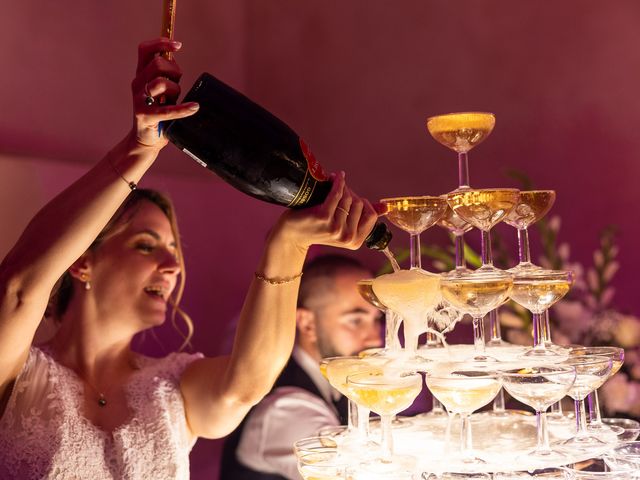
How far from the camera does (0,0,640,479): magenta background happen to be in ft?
7.91

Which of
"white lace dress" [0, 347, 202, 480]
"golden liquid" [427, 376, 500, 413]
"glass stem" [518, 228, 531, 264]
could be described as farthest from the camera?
"white lace dress" [0, 347, 202, 480]

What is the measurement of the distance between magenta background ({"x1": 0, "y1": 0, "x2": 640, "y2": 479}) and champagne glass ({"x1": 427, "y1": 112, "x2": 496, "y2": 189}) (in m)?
1.37

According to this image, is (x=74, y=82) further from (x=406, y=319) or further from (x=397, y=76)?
(x=406, y=319)

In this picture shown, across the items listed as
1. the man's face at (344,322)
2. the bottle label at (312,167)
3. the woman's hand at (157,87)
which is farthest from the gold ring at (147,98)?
the man's face at (344,322)

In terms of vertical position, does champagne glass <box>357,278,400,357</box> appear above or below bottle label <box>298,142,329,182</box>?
below

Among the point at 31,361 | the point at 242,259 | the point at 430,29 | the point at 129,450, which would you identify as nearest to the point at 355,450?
the point at 129,450

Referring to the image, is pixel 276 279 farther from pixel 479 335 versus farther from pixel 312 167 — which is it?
pixel 479 335

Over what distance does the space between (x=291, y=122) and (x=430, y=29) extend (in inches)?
31.2

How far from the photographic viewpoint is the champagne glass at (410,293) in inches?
41.9

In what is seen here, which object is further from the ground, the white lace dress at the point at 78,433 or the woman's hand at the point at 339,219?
the woman's hand at the point at 339,219

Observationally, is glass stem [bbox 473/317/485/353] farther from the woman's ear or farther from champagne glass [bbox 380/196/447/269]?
the woman's ear

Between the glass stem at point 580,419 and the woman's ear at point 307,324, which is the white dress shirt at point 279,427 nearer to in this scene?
the woman's ear at point 307,324

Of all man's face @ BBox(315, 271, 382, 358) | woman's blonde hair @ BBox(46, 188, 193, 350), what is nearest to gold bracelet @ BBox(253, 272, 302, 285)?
woman's blonde hair @ BBox(46, 188, 193, 350)

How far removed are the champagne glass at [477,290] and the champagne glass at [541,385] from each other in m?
0.09
